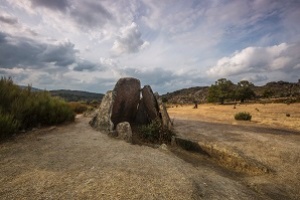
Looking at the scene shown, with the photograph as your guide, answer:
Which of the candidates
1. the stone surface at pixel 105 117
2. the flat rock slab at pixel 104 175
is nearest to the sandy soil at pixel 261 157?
the flat rock slab at pixel 104 175

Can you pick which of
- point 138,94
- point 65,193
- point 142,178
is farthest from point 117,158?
point 138,94

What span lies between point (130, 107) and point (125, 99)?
54 cm

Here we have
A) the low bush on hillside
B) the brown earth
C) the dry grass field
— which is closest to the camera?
the brown earth

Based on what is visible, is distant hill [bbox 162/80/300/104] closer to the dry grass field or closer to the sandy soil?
the dry grass field

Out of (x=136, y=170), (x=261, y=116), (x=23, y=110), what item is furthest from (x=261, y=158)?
(x=261, y=116)

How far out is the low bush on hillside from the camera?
29.1ft

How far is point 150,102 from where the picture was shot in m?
12.9

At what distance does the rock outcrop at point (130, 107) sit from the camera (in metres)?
11.9

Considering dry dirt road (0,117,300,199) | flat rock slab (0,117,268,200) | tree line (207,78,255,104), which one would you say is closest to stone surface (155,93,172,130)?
dry dirt road (0,117,300,199)

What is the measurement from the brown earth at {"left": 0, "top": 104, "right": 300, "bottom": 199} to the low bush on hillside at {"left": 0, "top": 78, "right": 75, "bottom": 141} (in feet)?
2.20

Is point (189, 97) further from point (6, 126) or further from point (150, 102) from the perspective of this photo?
point (6, 126)

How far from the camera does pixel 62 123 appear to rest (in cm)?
1335

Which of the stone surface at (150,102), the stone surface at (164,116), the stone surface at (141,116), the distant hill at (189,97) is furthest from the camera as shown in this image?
the distant hill at (189,97)

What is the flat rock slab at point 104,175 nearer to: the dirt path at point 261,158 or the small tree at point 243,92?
the dirt path at point 261,158
